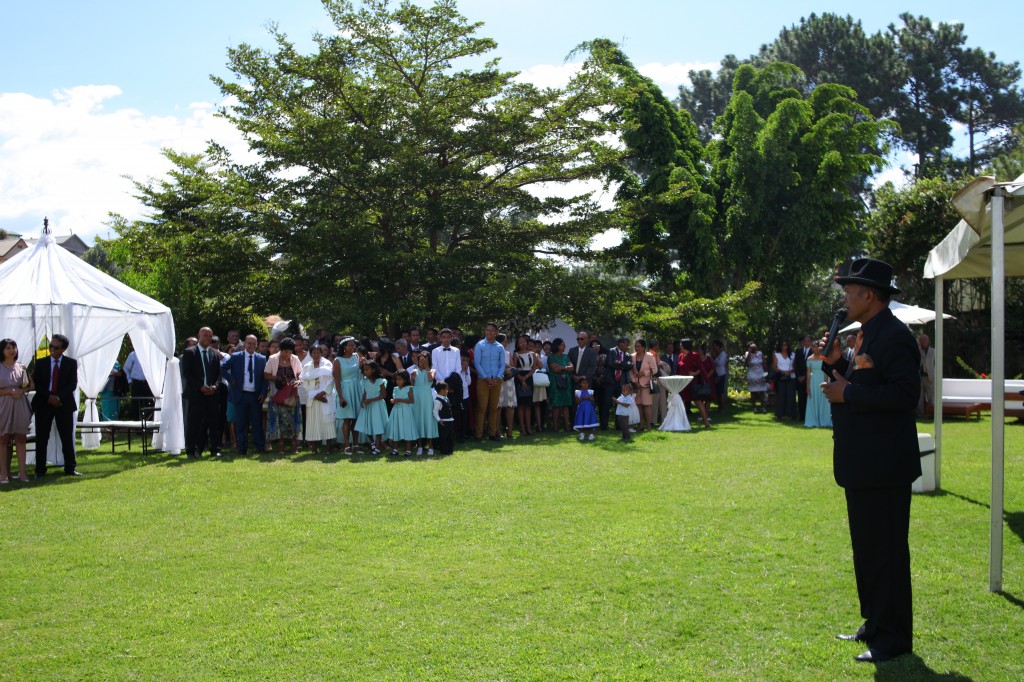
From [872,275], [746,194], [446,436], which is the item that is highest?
[746,194]

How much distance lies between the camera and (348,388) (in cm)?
1424

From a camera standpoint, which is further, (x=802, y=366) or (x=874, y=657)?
(x=802, y=366)

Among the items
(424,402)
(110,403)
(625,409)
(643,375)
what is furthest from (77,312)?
(643,375)

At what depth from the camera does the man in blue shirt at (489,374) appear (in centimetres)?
1552

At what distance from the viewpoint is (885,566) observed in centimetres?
486

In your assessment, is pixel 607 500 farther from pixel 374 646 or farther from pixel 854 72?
pixel 854 72

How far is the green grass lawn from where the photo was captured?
4.84m

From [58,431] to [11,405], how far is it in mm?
1128

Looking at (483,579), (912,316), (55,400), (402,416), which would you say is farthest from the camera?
(912,316)

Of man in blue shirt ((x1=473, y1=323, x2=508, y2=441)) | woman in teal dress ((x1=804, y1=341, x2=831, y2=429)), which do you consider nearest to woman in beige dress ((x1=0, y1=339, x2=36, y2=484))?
man in blue shirt ((x1=473, y1=323, x2=508, y2=441))

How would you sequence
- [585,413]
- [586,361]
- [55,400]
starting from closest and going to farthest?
[55,400]
[585,413]
[586,361]

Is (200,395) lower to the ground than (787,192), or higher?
lower

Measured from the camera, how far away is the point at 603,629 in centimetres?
529

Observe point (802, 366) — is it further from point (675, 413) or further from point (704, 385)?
point (675, 413)
